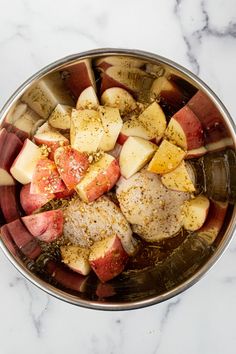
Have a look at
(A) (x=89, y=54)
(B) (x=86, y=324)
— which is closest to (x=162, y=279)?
(B) (x=86, y=324)

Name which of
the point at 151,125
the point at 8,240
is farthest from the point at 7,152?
the point at 151,125

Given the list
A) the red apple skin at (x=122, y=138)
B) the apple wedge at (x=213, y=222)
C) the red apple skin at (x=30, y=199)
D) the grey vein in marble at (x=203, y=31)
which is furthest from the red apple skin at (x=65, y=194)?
the grey vein in marble at (x=203, y=31)

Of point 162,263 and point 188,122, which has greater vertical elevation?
point 188,122

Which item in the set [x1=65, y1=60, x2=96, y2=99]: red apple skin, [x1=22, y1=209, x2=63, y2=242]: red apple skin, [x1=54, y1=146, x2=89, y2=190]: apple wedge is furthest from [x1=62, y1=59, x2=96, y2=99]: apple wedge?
[x1=22, y1=209, x2=63, y2=242]: red apple skin

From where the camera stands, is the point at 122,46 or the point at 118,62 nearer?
the point at 118,62

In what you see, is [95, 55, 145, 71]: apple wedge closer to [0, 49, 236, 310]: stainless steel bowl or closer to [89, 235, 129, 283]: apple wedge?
[0, 49, 236, 310]: stainless steel bowl

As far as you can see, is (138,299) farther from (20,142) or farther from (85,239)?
(20,142)

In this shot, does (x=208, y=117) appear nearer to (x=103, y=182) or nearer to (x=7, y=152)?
(x=103, y=182)

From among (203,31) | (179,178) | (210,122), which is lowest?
(179,178)
